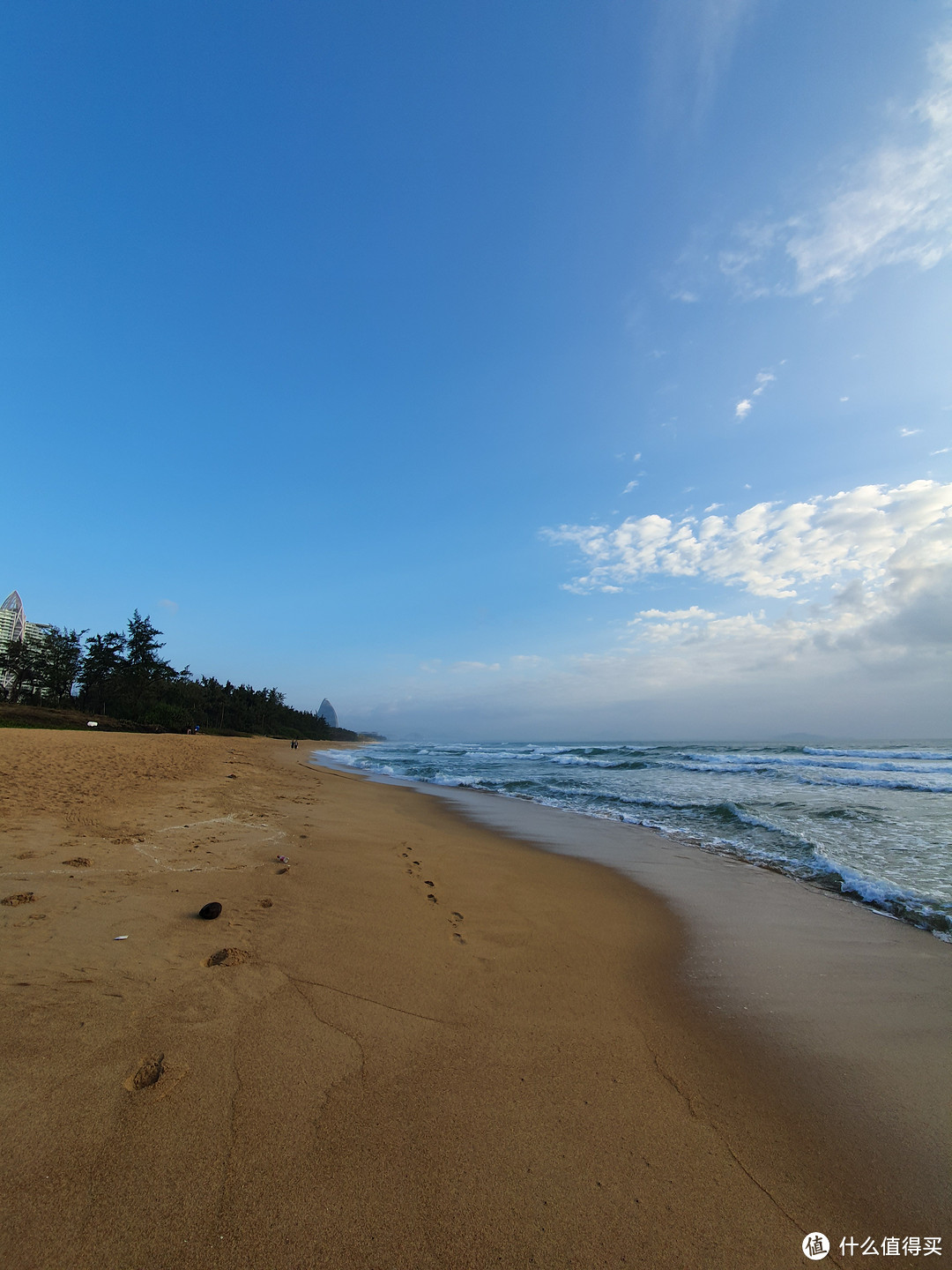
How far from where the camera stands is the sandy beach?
6.18ft

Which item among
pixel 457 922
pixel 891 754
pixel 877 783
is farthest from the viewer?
A: pixel 891 754

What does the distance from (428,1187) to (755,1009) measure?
9.97 ft

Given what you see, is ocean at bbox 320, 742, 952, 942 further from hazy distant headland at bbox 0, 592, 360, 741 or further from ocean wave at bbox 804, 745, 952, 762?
hazy distant headland at bbox 0, 592, 360, 741

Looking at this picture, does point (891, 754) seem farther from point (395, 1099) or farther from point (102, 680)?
point (102, 680)

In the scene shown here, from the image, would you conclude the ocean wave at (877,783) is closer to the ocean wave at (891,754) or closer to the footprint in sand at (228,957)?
the ocean wave at (891,754)

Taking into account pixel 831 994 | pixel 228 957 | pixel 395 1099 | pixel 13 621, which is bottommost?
pixel 831 994

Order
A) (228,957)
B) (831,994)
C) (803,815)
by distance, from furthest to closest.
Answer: (803,815) < (831,994) < (228,957)

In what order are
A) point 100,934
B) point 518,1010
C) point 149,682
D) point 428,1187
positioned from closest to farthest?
point 428,1187 → point 518,1010 → point 100,934 → point 149,682

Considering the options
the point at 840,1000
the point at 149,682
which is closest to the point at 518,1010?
the point at 840,1000

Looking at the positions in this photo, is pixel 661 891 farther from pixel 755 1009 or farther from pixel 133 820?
pixel 133 820

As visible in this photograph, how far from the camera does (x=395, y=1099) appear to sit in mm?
2562

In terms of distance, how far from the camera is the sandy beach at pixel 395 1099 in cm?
188

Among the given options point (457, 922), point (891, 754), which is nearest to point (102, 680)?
point (457, 922)

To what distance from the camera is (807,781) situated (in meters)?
20.5
